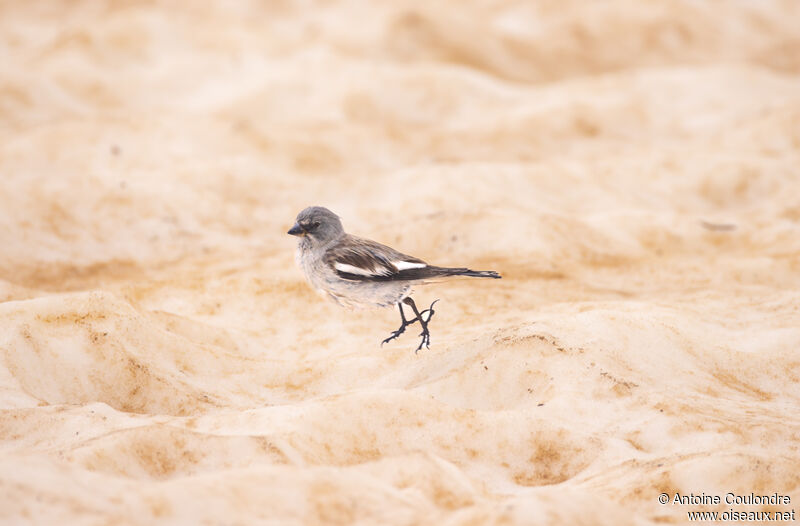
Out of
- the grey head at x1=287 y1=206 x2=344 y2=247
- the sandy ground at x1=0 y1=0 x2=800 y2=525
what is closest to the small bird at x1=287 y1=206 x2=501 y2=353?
the grey head at x1=287 y1=206 x2=344 y2=247

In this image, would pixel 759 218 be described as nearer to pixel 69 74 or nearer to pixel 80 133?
pixel 80 133

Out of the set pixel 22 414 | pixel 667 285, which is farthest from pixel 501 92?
pixel 22 414

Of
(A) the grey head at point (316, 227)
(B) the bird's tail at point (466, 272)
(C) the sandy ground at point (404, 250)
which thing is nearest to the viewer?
(C) the sandy ground at point (404, 250)

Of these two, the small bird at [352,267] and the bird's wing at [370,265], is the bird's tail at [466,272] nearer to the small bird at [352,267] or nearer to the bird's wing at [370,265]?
the small bird at [352,267]

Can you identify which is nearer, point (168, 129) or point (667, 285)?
point (667, 285)

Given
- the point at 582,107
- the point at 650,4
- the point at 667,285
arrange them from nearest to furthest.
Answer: the point at 667,285
the point at 582,107
the point at 650,4

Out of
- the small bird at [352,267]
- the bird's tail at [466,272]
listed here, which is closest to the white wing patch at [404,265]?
the small bird at [352,267]
